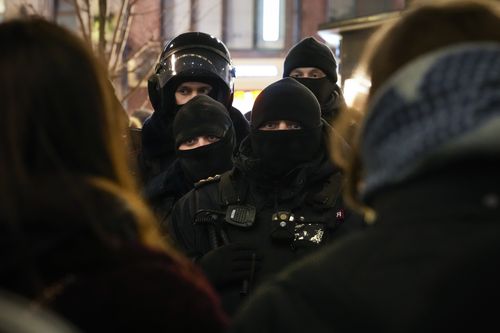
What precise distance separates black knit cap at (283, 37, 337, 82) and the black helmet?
15.6 inches

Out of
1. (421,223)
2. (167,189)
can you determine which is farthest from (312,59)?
(421,223)

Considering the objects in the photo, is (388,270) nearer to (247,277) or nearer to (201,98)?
(247,277)

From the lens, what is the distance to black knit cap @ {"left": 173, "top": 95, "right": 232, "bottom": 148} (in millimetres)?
5262

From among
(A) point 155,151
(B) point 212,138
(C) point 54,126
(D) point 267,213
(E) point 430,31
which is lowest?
(A) point 155,151

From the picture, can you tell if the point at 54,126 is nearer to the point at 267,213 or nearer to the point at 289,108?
the point at 267,213

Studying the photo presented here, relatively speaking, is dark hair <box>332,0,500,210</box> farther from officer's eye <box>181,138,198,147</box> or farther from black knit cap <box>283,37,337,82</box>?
black knit cap <box>283,37,337,82</box>

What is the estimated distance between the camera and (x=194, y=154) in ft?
17.2

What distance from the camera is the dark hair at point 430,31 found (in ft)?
6.54

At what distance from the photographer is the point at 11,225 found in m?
1.89

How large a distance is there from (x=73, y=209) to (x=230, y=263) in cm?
224

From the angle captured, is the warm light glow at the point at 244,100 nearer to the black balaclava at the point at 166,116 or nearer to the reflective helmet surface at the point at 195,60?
the reflective helmet surface at the point at 195,60

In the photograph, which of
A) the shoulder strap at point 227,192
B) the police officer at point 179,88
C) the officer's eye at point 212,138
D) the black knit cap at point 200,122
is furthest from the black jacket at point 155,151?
the shoulder strap at point 227,192

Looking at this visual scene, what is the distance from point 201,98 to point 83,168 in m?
3.53

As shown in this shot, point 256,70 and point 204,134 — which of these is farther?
point 256,70
